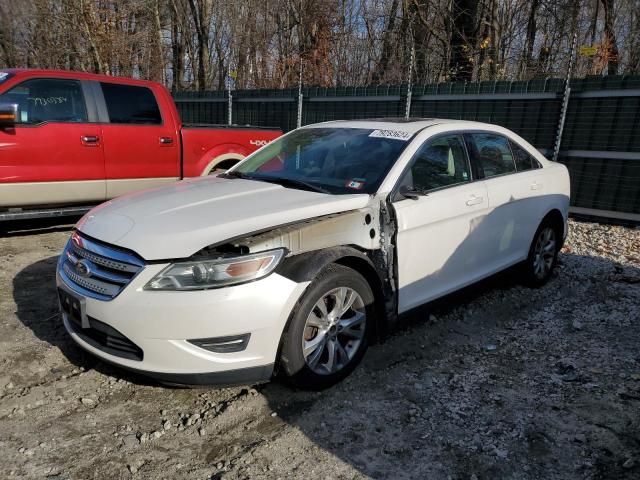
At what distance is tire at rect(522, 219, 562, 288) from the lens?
501 cm

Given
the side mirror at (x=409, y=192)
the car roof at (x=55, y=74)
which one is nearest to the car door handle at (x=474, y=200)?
the side mirror at (x=409, y=192)

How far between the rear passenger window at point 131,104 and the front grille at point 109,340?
13.5 feet

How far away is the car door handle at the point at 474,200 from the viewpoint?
4007mm

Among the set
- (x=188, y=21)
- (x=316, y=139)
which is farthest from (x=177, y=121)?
(x=188, y=21)

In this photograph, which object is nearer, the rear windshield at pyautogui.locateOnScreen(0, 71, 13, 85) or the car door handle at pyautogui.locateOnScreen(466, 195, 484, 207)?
the car door handle at pyautogui.locateOnScreen(466, 195, 484, 207)

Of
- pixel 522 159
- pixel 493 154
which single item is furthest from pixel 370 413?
pixel 522 159

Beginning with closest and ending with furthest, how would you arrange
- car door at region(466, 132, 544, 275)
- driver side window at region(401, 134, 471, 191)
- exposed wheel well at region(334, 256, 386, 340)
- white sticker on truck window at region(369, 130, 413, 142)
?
exposed wheel well at region(334, 256, 386, 340)
driver side window at region(401, 134, 471, 191)
white sticker on truck window at region(369, 130, 413, 142)
car door at region(466, 132, 544, 275)

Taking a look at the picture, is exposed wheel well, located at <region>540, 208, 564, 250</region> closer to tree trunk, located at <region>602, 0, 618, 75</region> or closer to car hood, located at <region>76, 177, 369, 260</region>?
car hood, located at <region>76, 177, 369, 260</region>

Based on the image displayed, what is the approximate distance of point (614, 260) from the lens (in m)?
6.32

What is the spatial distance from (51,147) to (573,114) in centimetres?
807

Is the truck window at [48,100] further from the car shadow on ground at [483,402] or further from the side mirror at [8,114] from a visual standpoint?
the car shadow on ground at [483,402]

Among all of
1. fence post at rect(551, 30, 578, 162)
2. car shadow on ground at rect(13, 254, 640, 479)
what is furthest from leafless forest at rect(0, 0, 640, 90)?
car shadow on ground at rect(13, 254, 640, 479)

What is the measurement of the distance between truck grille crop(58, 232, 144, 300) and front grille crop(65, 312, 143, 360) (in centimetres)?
17

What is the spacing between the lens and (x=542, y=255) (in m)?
5.21
